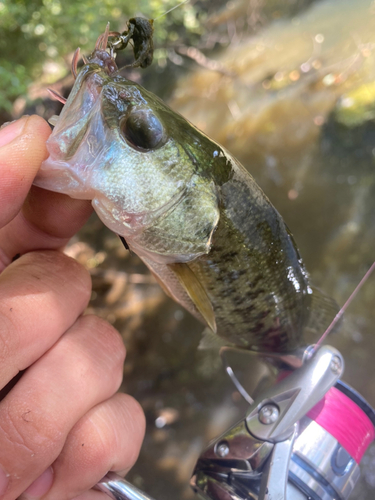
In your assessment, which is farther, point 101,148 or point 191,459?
point 191,459

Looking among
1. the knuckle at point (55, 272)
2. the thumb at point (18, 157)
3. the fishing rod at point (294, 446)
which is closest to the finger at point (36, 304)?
the knuckle at point (55, 272)

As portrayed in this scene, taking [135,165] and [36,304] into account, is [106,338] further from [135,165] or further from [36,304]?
[135,165]

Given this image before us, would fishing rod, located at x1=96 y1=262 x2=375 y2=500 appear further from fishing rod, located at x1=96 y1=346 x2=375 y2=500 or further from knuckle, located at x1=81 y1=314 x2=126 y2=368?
knuckle, located at x1=81 y1=314 x2=126 y2=368

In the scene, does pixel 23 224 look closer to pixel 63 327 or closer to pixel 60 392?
pixel 63 327

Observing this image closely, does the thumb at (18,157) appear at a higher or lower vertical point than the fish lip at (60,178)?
higher

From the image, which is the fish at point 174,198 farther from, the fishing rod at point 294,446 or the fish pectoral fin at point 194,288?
the fishing rod at point 294,446

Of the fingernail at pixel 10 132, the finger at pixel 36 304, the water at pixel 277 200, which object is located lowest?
the water at pixel 277 200

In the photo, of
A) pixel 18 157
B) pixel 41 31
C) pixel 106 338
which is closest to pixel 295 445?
pixel 106 338

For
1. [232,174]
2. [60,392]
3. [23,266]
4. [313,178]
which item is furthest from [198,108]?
[60,392]
